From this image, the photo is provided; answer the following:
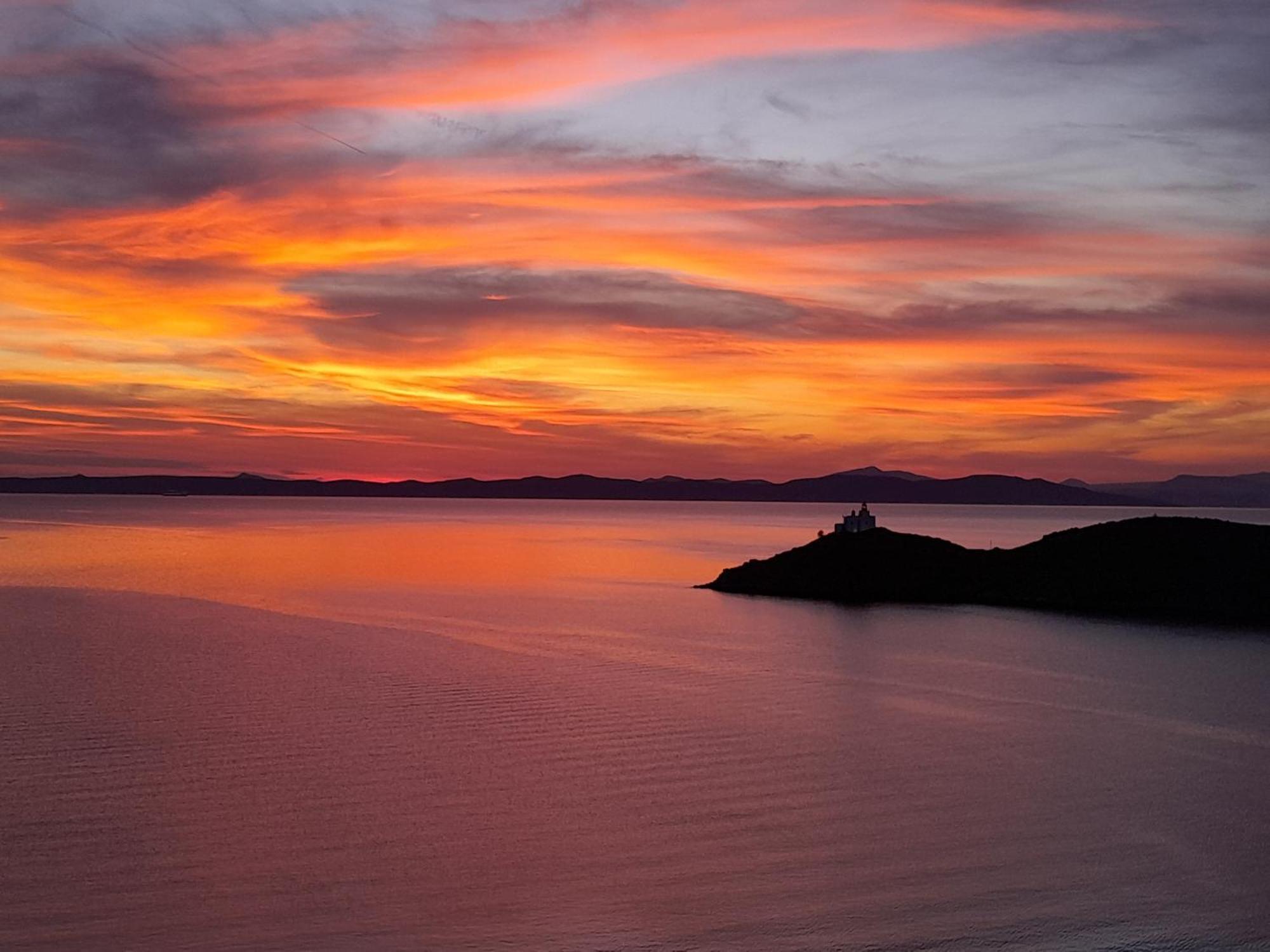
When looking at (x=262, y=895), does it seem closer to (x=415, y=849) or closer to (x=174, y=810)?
(x=415, y=849)

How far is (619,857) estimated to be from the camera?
58.3 feet

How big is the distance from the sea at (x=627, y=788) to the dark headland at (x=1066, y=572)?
947 cm

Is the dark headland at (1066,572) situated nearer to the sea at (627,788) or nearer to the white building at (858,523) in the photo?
the white building at (858,523)

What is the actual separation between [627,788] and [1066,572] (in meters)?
46.7

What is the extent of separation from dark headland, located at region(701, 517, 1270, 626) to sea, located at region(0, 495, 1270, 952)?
31.1ft

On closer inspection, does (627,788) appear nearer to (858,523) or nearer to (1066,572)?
(1066,572)

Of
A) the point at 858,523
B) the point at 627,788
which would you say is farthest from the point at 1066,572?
the point at 627,788

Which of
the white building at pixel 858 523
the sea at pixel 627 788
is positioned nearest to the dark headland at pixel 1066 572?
the white building at pixel 858 523

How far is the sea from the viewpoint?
15234 millimetres

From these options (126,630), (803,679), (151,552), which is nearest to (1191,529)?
(803,679)

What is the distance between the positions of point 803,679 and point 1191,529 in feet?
112

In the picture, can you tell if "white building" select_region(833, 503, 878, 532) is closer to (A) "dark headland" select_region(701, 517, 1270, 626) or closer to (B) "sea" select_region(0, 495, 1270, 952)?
(A) "dark headland" select_region(701, 517, 1270, 626)

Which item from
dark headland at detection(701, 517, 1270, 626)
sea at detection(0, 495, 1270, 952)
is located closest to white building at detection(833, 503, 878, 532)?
dark headland at detection(701, 517, 1270, 626)

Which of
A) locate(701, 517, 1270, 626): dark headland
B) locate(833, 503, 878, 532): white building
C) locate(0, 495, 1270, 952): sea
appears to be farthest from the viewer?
locate(833, 503, 878, 532): white building
